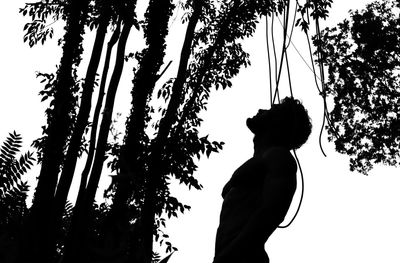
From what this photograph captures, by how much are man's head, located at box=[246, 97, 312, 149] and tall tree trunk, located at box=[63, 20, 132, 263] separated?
2.28ft

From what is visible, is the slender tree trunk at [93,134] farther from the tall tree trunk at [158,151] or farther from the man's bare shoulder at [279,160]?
the tall tree trunk at [158,151]

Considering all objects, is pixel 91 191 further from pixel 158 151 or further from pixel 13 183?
pixel 158 151

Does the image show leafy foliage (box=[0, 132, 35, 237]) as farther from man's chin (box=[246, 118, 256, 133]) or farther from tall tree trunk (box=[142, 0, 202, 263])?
tall tree trunk (box=[142, 0, 202, 263])

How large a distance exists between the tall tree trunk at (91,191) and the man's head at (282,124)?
2.28 ft

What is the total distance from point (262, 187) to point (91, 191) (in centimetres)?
81

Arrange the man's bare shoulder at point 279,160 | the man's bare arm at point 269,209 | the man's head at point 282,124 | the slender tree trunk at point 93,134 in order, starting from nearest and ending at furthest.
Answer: the man's bare arm at point 269,209, the man's bare shoulder at point 279,160, the man's head at point 282,124, the slender tree trunk at point 93,134

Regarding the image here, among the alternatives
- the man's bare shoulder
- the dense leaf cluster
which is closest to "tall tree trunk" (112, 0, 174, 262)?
the man's bare shoulder

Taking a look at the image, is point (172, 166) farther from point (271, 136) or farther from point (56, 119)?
point (271, 136)

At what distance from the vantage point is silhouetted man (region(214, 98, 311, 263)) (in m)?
1.57

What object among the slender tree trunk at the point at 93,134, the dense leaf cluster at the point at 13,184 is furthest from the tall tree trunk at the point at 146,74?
the dense leaf cluster at the point at 13,184

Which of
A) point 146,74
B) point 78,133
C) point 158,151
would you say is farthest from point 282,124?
point 146,74

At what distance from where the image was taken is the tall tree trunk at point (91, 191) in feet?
3.42

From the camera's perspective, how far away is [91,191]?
7.24ft

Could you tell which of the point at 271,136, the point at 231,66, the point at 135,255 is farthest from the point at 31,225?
the point at 231,66
